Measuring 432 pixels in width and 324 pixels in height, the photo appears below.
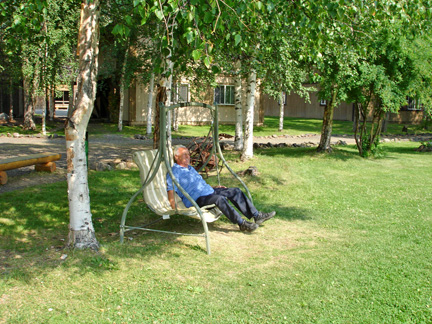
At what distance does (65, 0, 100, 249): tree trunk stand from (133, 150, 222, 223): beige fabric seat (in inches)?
37.5

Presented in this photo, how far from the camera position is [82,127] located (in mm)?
4996

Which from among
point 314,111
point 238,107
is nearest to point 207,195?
point 238,107

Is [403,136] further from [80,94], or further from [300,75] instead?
[80,94]

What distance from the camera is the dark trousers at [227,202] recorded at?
5.87 m

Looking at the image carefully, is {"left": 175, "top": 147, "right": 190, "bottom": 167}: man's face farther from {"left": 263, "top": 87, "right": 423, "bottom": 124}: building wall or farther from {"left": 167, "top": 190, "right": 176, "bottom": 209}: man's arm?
{"left": 263, "top": 87, "right": 423, "bottom": 124}: building wall

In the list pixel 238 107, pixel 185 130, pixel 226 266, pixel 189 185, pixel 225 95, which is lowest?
pixel 226 266

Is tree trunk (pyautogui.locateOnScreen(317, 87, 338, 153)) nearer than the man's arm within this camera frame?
No

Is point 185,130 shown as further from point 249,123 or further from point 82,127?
point 82,127

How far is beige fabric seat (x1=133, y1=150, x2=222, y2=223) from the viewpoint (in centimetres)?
568

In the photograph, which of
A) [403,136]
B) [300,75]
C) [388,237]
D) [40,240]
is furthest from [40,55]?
[403,136]

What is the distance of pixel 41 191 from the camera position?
26.6ft

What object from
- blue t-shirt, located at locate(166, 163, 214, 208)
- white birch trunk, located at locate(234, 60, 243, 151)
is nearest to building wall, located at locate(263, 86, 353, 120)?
white birch trunk, located at locate(234, 60, 243, 151)

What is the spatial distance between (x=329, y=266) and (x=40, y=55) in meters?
16.3

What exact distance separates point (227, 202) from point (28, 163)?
515 cm
